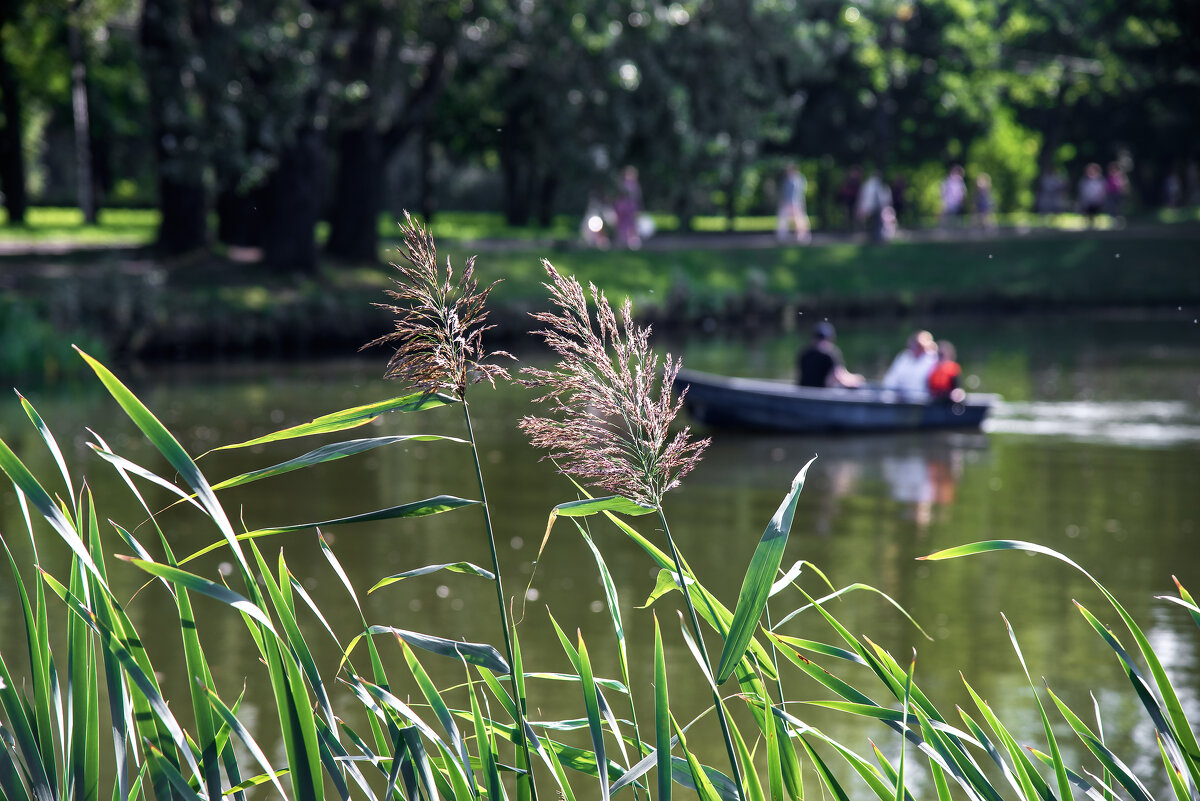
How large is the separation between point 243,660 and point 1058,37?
129 ft

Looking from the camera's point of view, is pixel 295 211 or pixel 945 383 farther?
pixel 295 211

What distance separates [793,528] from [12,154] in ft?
91.3

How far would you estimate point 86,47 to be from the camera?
26.8m

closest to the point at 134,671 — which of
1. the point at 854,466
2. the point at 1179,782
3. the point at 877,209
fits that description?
the point at 1179,782

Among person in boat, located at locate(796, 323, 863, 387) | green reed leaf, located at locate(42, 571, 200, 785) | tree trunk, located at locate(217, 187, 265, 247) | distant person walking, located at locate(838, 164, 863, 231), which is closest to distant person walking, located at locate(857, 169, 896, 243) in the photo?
distant person walking, located at locate(838, 164, 863, 231)

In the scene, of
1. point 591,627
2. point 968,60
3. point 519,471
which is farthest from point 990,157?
point 591,627

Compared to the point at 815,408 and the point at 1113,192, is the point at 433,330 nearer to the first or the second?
the point at 815,408

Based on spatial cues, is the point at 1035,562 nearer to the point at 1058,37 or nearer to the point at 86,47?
the point at 86,47

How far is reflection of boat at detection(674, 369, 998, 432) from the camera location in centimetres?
1412

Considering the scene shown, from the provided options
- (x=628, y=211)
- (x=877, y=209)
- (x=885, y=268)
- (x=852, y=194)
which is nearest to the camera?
(x=628, y=211)

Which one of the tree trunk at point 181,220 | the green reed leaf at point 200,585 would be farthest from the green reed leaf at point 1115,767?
the tree trunk at point 181,220

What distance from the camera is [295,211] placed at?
21.9 meters

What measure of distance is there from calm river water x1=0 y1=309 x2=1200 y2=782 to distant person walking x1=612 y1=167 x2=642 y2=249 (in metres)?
10.2

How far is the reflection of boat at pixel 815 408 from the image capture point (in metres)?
14.1
